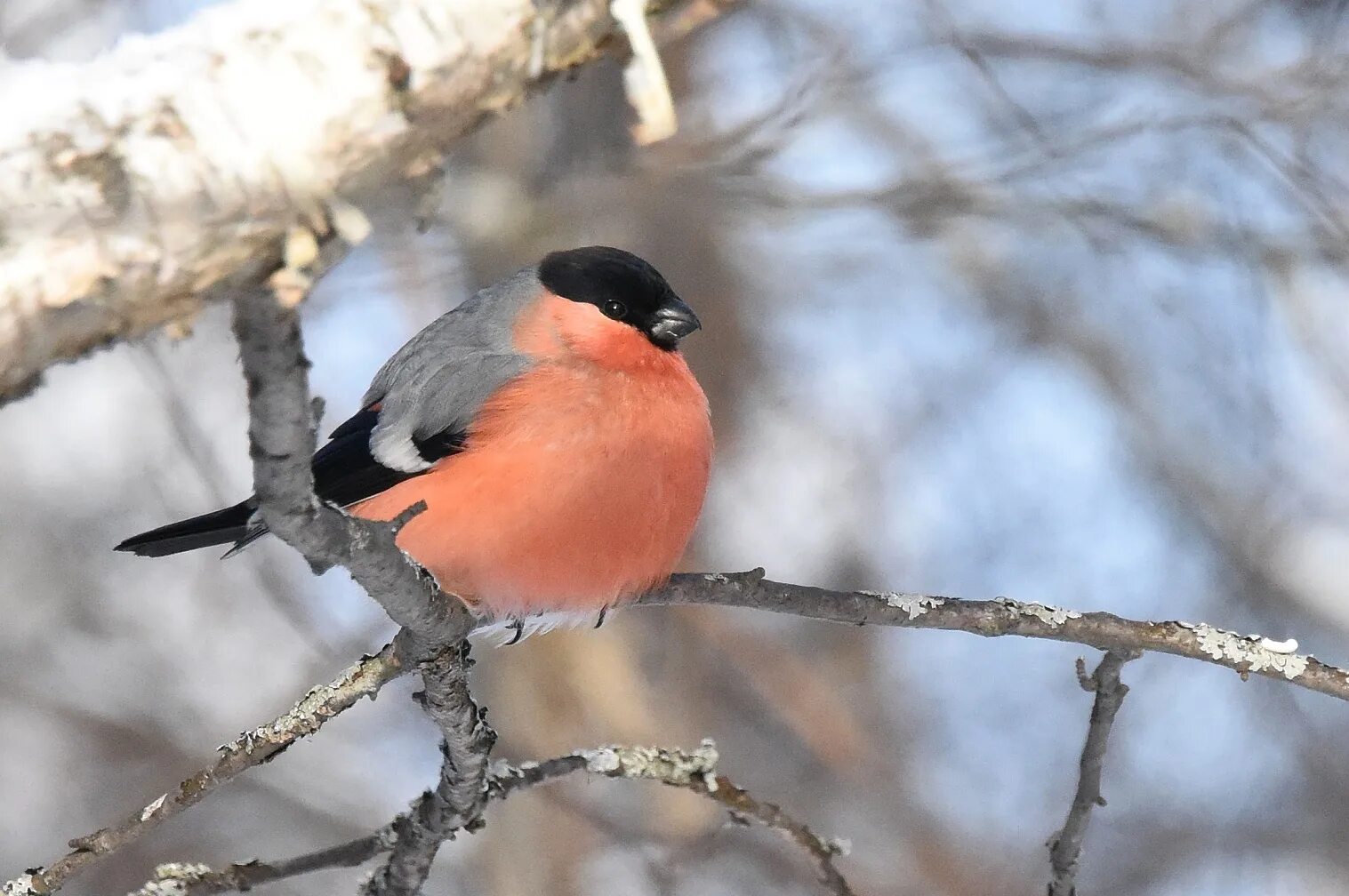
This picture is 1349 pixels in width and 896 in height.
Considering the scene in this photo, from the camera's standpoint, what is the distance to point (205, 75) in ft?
3.36

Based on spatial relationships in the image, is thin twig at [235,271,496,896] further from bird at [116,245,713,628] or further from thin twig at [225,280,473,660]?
bird at [116,245,713,628]

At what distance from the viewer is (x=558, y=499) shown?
2.59 meters

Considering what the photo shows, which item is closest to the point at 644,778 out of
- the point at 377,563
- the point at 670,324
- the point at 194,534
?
the point at 377,563

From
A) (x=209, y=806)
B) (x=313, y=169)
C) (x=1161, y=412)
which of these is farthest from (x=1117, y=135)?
(x=209, y=806)

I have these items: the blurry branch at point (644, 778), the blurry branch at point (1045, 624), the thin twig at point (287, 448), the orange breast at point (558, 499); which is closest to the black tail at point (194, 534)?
the orange breast at point (558, 499)

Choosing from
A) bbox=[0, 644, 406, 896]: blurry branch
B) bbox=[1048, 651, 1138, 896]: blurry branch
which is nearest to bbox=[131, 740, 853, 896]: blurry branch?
bbox=[0, 644, 406, 896]: blurry branch

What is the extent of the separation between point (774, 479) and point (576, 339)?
3.08 meters

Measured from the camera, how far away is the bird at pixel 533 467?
2588 millimetres

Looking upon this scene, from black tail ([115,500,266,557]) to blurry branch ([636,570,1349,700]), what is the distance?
1.10 metres

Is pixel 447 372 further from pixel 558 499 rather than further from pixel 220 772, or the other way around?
pixel 220 772

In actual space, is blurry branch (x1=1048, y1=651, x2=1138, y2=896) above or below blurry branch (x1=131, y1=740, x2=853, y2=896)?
above

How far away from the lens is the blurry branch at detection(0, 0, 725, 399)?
0.96 meters

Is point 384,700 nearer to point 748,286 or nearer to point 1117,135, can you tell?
point 748,286

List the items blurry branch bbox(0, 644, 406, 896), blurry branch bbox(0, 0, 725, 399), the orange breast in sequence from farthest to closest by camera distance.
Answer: the orange breast, blurry branch bbox(0, 644, 406, 896), blurry branch bbox(0, 0, 725, 399)
